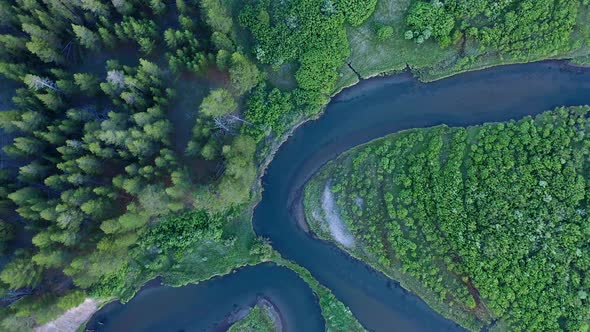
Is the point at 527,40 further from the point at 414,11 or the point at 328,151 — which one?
the point at 328,151

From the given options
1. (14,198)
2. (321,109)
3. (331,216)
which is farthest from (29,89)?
(331,216)

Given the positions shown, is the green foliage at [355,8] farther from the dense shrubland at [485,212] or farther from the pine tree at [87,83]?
the pine tree at [87,83]

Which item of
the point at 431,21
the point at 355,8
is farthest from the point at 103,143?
the point at 431,21

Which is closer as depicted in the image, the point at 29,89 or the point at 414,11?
the point at 29,89

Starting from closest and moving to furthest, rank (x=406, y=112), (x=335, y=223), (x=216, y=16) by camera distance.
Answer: (x=216, y=16), (x=335, y=223), (x=406, y=112)

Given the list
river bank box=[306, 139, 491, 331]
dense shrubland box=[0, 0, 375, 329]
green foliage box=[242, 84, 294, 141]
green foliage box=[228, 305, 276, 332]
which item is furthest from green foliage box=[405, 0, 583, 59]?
green foliage box=[228, 305, 276, 332]

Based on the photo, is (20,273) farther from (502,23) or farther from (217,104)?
(502,23)
